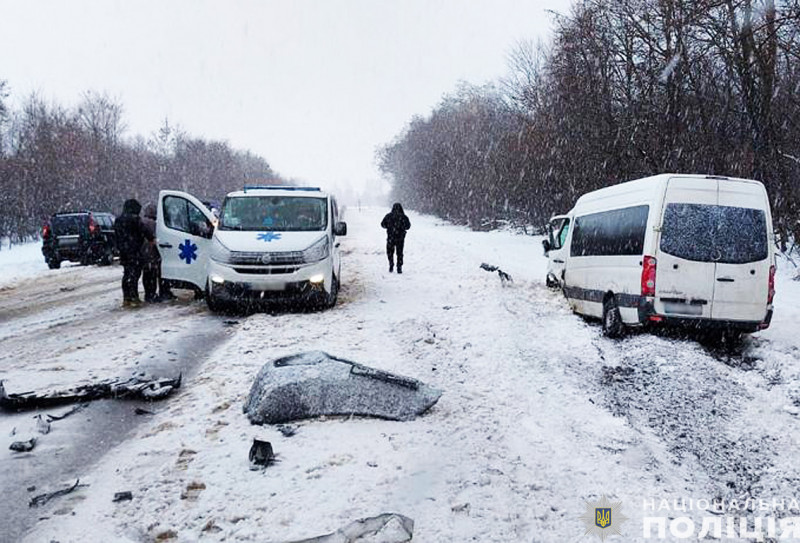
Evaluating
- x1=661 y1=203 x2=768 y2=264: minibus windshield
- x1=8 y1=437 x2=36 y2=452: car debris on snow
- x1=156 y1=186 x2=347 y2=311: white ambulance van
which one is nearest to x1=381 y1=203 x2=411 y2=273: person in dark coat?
x1=156 y1=186 x2=347 y2=311: white ambulance van

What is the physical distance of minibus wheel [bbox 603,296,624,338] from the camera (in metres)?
7.94

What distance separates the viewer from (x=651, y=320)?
729cm

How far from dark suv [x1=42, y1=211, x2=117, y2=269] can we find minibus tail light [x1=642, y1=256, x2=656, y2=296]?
15883mm

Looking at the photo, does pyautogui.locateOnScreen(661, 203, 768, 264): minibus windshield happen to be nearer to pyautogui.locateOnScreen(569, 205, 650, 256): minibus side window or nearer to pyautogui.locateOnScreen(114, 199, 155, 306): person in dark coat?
pyautogui.locateOnScreen(569, 205, 650, 256): minibus side window

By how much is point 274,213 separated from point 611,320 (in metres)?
6.07

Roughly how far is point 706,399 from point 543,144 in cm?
2128

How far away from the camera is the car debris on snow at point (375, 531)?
10.2ft

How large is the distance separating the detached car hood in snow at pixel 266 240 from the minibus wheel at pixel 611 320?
479cm

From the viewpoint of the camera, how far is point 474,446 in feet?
14.5

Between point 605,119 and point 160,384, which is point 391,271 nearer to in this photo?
point 160,384

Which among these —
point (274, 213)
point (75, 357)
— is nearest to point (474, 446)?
point (75, 357)

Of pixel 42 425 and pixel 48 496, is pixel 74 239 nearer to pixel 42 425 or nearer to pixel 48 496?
pixel 42 425

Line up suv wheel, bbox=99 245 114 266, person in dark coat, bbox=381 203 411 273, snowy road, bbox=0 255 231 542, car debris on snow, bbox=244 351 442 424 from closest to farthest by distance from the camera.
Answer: snowy road, bbox=0 255 231 542 → car debris on snow, bbox=244 351 442 424 → person in dark coat, bbox=381 203 411 273 → suv wheel, bbox=99 245 114 266

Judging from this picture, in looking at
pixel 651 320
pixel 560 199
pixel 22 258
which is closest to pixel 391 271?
pixel 651 320
